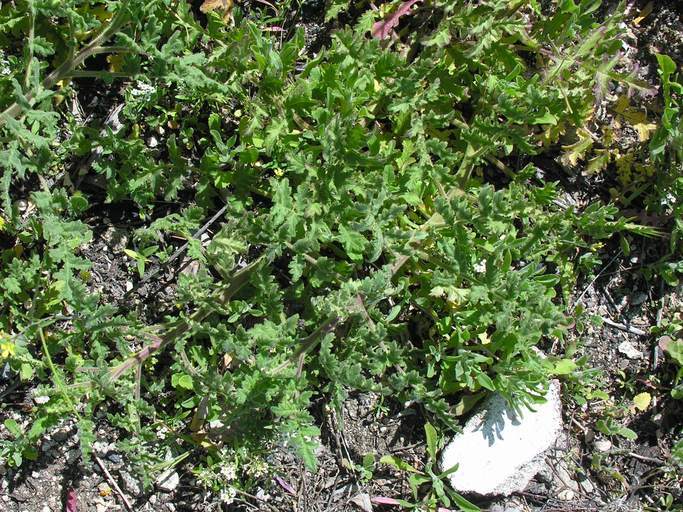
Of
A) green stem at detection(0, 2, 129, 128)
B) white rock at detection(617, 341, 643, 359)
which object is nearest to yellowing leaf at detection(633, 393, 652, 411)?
white rock at detection(617, 341, 643, 359)

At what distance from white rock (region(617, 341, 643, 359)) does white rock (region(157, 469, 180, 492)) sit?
270 centimetres

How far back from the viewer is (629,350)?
455cm

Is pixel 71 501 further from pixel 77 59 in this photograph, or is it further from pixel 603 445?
pixel 603 445

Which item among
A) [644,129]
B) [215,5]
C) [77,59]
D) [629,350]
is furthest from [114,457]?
[644,129]

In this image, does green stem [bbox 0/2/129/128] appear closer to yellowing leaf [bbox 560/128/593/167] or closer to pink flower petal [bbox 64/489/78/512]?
pink flower petal [bbox 64/489/78/512]

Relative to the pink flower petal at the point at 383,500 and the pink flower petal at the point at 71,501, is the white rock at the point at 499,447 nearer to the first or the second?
A: the pink flower petal at the point at 383,500

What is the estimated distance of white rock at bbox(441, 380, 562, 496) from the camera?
4172mm

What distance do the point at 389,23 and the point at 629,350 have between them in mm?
2407

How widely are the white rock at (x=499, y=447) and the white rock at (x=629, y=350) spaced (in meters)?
0.65

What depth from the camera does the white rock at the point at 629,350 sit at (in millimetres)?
4543

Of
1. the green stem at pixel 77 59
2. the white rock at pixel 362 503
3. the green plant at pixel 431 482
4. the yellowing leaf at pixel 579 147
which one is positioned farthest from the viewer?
the yellowing leaf at pixel 579 147

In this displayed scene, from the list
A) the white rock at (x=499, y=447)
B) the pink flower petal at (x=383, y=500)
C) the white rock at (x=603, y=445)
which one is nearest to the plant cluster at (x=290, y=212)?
the white rock at (x=499, y=447)

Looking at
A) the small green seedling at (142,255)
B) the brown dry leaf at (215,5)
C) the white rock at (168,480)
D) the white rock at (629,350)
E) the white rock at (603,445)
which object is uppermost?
the brown dry leaf at (215,5)

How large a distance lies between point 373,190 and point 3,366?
2.23 meters
